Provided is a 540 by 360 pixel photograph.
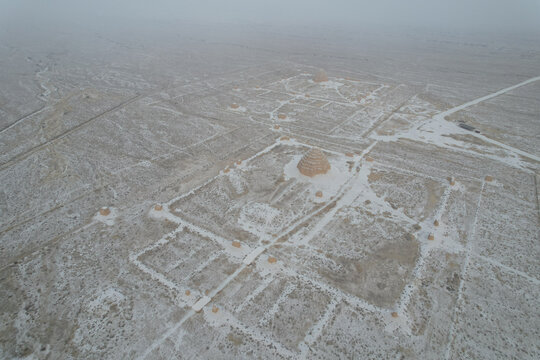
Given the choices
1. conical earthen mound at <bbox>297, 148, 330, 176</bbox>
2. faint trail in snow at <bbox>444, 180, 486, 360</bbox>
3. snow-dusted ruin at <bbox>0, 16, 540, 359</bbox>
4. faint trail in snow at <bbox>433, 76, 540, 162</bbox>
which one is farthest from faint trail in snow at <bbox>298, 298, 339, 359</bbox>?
faint trail in snow at <bbox>433, 76, 540, 162</bbox>

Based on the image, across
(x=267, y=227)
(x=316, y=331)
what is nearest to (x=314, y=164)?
(x=267, y=227)

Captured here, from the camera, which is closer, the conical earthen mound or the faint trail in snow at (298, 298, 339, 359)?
the faint trail in snow at (298, 298, 339, 359)

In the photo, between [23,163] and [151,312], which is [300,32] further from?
[151,312]

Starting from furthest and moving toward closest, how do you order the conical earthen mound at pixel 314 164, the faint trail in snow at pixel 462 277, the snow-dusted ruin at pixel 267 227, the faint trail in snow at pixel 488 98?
the faint trail in snow at pixel 488 98
the conical earthen mound at pixel 314 164
the snow-dusted ruin at pixel 267 227
the faint trail in snow at pixel 462 277

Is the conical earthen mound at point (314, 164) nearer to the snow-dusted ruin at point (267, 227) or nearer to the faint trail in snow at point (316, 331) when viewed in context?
the snow-dusted ruin at point (267, 227)

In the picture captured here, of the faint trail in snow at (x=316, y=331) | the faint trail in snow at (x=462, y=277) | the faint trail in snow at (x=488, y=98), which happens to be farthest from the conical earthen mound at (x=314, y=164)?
the faint trail in snow at (x=488, y=98)

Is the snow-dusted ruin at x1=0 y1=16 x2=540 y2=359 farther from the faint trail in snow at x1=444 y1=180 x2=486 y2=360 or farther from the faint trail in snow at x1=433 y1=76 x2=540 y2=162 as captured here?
the faint trail in snow at x1=433 y1=76 x2=540 y2=162

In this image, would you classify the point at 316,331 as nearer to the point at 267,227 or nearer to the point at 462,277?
the point at 267,227

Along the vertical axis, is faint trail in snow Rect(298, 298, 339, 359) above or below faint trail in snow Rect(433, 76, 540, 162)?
below

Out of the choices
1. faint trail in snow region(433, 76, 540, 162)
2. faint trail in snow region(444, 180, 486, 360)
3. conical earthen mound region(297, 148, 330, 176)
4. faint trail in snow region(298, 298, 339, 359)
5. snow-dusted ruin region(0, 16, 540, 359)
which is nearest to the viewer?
faint trail in snow region(298, 298, 339, 359)
